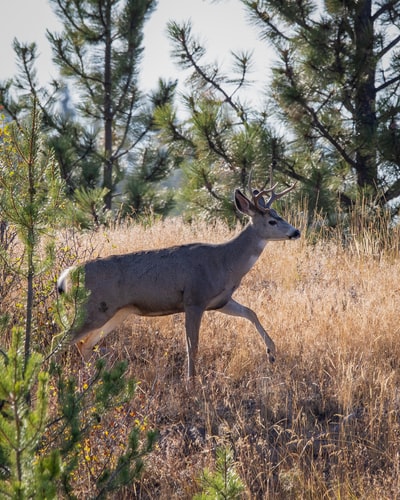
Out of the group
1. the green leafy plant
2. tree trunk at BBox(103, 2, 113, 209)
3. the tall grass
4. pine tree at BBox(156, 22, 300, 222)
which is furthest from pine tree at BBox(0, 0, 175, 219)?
the green leafy plant

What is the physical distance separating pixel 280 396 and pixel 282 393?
0.21 feet

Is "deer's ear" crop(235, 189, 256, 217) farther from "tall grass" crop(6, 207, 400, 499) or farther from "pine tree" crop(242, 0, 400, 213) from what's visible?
"pine tree" crop(242, 0, 400, 213)

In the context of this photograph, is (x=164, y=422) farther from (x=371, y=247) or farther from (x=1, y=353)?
(x=371, y=247)

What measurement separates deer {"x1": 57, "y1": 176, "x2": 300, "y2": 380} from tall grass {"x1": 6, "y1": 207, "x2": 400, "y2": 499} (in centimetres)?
14

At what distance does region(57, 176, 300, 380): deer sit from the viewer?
6.29 metres

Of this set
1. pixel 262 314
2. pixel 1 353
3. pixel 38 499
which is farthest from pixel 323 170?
pixel 38 499

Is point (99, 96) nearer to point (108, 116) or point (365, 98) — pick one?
point (108, 116)

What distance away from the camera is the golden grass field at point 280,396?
4.60 meters

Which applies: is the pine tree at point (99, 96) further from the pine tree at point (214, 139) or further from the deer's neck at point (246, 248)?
the deer's neck at point (246, 248)

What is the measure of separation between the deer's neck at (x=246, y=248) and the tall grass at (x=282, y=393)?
64 centimetres

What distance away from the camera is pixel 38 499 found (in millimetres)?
2629

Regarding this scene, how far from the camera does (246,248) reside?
6961 mm

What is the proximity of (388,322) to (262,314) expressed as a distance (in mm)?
1315

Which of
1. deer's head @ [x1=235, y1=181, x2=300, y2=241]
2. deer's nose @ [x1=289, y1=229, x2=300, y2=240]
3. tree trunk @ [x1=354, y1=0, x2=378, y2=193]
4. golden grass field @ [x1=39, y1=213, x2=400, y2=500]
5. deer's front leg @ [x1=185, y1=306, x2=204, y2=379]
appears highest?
tree trunk @ [x1=354, y1=0, x2=378, y2=193]
